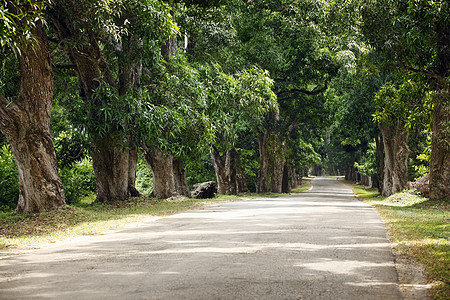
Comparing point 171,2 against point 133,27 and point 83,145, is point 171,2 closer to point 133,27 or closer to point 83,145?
point 133,27

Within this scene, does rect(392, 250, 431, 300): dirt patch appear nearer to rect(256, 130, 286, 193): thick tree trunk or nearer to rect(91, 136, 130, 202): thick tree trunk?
rect(91, 136, 130, 202): thick tree trunk

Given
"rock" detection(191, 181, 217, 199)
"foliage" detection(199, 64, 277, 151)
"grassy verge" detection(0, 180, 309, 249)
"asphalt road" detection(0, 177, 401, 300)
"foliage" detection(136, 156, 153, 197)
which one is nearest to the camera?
"asphalt road" detection(0, 177, 401, 300)

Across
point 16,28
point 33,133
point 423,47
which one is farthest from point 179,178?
point 16,28

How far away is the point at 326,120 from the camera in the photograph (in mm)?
36125

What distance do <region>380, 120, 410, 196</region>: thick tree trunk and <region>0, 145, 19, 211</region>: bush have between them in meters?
19.5

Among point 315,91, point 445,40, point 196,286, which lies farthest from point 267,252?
point 315,91

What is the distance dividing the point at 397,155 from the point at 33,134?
20.9 meters

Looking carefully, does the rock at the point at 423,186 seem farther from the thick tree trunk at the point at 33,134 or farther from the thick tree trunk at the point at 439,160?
the thick tree trunk at the point at 33,134

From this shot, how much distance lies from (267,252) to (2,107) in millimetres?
8556

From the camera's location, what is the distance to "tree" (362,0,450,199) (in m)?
15.3

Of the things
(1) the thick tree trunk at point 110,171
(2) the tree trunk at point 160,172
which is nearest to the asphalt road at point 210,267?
(1) the thick tree trunk at point 110,171

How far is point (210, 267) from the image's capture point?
19.7 feet

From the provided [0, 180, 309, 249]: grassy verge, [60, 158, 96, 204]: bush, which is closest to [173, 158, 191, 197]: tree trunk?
[60, 158, 96, 204]: bush

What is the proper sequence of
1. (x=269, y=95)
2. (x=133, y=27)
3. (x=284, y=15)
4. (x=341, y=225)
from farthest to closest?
(x=284, y=15), (x=269, y=95), (x=133, y=27), (x=341, y=225)
